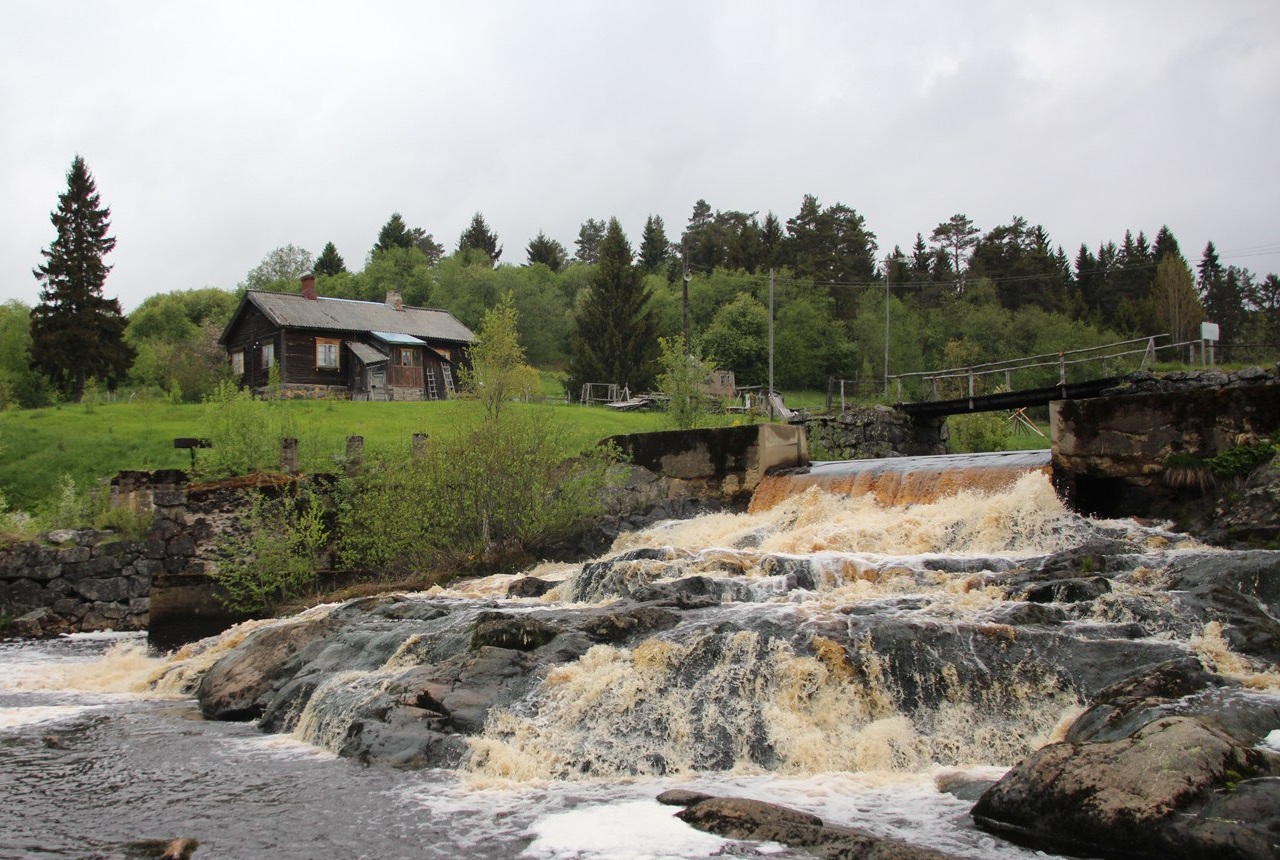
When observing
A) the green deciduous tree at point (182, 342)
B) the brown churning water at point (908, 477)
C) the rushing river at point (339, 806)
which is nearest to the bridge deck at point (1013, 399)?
the brown churning water at point (908, 477)

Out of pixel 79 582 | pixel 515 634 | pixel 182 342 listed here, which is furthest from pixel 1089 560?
pixel 182 342

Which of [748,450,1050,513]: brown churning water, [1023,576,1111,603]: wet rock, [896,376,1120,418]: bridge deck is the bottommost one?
[1023,576,1111,603]: wet rock

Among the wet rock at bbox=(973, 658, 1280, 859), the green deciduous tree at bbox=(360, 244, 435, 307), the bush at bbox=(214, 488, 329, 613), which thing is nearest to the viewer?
the wet rock at bbox=(973, 658, 1280, 859)

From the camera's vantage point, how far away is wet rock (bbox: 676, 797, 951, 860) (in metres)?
6.41

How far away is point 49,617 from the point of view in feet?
69.8

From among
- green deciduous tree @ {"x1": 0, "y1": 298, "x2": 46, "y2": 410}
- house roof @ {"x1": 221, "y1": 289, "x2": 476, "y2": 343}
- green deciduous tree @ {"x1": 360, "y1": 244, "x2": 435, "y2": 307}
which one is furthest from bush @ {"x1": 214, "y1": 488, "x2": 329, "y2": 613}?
green deciduous tree @ {"x1": 360, "y1": 244, "x2": 435, "y2": 307}

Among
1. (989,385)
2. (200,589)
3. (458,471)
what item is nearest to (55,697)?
(200,589)

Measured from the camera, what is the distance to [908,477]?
18.1m

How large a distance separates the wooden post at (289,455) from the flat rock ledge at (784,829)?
17.3m

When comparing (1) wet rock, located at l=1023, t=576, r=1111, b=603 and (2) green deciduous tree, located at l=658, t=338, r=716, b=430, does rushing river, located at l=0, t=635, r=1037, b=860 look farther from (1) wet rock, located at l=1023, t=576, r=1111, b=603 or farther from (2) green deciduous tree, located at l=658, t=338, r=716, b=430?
(2) green deciduous tree, located at l=658, t=338, r=716, b=430

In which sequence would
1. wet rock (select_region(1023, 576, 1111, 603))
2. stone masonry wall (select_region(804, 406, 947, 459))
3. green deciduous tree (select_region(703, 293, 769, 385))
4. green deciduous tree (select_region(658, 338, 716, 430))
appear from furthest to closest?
green deciduous tree (select_region(703, 293, 769, 385)) < stone masonry wall (select_region(804, 406, 947, 459)) < green deciduous tree (select_region(658, 338, 716, 430)) < wet rock (select_region(1023, 576, 1111, 603))

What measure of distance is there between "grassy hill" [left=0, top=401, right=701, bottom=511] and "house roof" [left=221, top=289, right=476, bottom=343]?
10.3m

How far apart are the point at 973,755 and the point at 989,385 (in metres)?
47.3

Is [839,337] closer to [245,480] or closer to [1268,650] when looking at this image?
[245,480]
